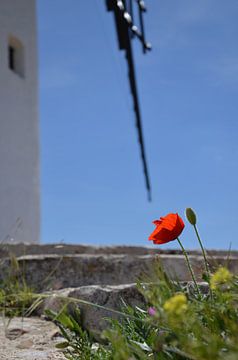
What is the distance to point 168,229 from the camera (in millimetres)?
1494

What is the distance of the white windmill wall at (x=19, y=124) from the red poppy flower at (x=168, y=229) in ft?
22.2

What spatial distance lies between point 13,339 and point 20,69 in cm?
743

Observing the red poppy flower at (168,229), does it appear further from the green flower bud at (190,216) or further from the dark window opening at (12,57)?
the dark window opening at (12,57)

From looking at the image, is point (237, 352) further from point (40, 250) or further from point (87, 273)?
point (40, 250)

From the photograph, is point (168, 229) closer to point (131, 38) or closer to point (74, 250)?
point (74, 250)

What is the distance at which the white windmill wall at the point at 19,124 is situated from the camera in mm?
8555

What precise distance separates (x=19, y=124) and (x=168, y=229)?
7.66 meters

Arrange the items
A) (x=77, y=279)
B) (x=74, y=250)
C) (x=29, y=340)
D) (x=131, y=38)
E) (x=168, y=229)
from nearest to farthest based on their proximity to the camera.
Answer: (x=168, y=229) → (x=29, y=340) → (x=77, y=279) → (x=74, y=250) → (x=131, y=38)

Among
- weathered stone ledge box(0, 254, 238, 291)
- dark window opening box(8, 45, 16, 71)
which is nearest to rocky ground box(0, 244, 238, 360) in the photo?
weathered stone ledge box(0, 254, 238, 291)

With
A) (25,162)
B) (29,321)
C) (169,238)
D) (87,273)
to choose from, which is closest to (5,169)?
(25,162)

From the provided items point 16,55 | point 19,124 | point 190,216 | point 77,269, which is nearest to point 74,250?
point 77,269

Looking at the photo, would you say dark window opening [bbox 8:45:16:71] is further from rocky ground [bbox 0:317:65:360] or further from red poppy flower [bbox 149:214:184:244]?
red poppy flower [bbox 149:214:184:244]

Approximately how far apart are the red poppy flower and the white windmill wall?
6770 millimetres

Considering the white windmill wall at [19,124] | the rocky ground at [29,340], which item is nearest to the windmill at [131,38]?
the white windmill wall at [19,124]
